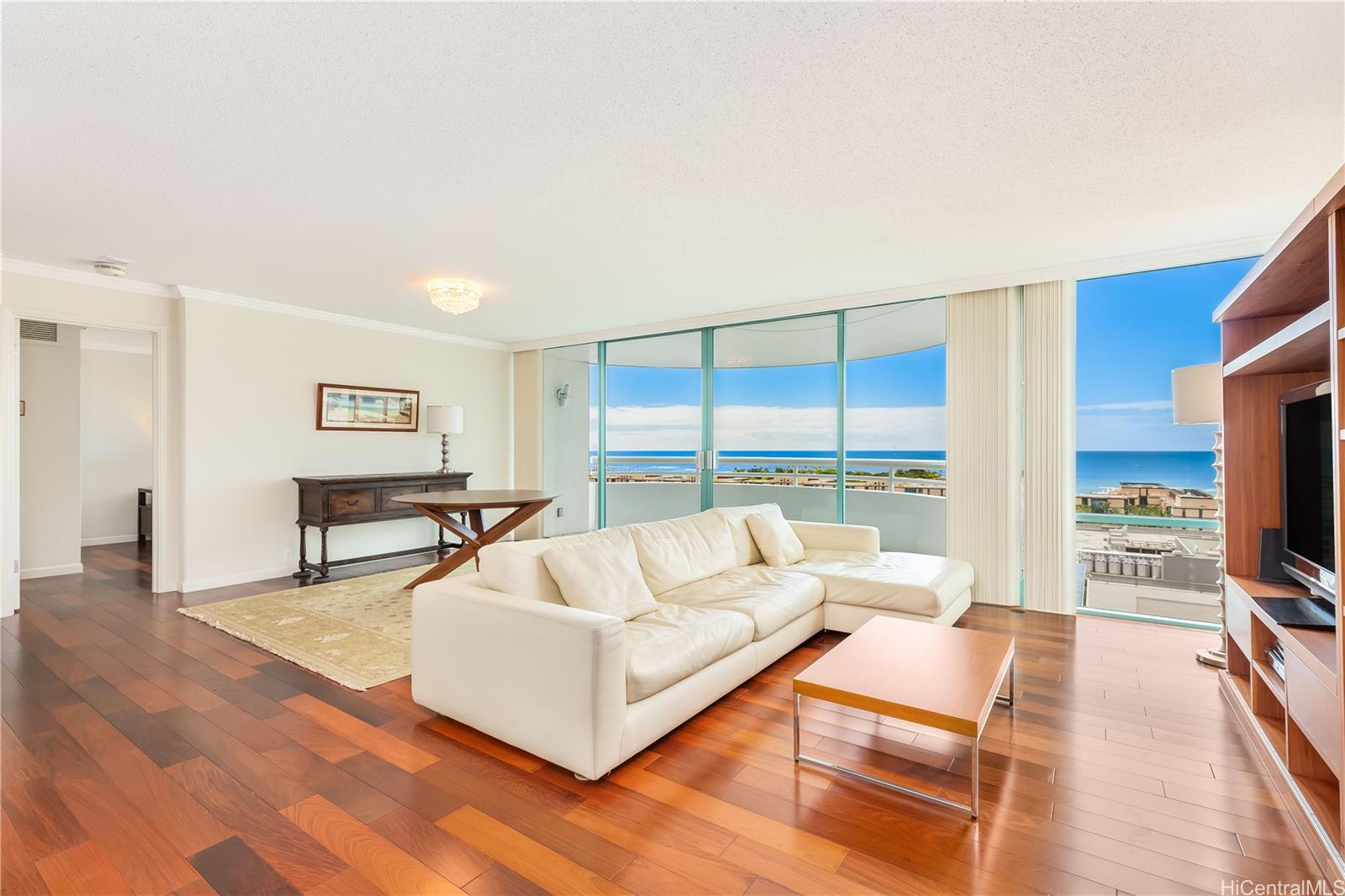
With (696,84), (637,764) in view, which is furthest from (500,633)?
(696,84)

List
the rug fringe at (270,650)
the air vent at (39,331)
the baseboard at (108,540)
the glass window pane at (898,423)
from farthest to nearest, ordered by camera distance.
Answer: the baseboard at (108,540)
the air vent at (39,331)
the glass window pane at (898,423)
the rug fringe at (270,650)

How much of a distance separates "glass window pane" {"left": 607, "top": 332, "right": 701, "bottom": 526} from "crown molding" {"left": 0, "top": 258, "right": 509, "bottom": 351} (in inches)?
80.6

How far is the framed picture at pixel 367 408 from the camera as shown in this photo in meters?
5.71

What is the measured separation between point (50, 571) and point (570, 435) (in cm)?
481

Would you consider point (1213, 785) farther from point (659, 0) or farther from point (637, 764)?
point (659, 0)

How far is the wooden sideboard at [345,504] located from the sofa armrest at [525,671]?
10.4 ft

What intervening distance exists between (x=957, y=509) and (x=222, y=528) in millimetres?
5928

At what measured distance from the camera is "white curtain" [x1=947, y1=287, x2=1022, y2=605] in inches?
175

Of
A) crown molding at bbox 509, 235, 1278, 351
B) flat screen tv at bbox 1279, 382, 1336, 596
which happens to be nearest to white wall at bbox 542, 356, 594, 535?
crown molding at bbox 509, 235, 1278, 351

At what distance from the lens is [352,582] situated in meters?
5.05

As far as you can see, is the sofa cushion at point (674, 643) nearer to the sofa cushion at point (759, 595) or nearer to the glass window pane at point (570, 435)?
the sofa cushion at point (759, 595)

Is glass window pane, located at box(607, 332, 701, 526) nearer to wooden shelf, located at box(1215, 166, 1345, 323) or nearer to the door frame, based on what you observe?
wooden shelf, located at box(1215, 166, 1345, 323)

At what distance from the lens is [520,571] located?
2557 millimetres

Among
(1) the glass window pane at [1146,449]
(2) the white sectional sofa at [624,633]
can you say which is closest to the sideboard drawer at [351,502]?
(2) the white sectional sofa at [624,633]
